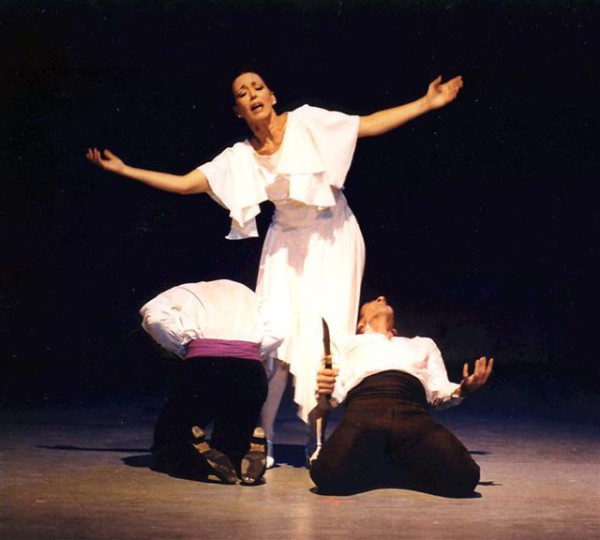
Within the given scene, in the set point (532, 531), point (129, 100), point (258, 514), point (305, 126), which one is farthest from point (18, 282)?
point (532, 531)

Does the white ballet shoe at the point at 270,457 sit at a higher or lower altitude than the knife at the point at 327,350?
lower

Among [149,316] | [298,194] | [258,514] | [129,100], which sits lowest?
[258,514]

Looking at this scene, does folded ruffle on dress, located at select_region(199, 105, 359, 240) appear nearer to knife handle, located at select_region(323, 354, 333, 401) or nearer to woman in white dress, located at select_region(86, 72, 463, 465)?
woman in white dress, located at select_region(86, 72, 463, 465)

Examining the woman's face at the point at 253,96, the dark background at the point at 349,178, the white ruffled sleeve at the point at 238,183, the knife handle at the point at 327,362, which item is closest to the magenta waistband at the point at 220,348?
the knife handle at the point at 327,362

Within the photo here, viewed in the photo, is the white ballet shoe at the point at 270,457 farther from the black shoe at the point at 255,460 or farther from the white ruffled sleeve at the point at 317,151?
the white ruffled sleeve at the point at 317,151

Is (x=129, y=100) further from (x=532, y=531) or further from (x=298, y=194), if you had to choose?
(x=532, y=531)

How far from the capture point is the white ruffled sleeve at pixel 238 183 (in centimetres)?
505

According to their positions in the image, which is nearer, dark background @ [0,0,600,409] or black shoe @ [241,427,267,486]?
black shoe @ [241,427,267,486]

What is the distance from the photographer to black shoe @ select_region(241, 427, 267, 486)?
4.50m

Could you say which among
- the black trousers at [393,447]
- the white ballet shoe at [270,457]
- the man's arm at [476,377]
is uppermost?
the man's arm at [476,377]

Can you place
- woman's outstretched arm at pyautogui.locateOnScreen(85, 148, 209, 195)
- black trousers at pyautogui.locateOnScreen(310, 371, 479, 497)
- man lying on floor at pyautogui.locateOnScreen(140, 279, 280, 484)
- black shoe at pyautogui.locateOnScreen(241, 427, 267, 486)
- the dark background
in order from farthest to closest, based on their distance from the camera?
1. the dark background
2. woman's outstretched arm at pyautogui.locateOnScreen(85, 148, 209, 195)
3. man lying on floor at pyautogui.locateOnScreen(140, 279, 280, 484)
4. black shoe at pyautogui.locateOnScreen(241, 427, 267, 486)
5. black trousers at pyautogui.locateOnScreen(310, 371, 479, 497)

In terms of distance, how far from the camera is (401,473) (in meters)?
4.78

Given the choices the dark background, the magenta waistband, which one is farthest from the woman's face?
the dark background

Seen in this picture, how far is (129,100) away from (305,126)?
6.21ft
